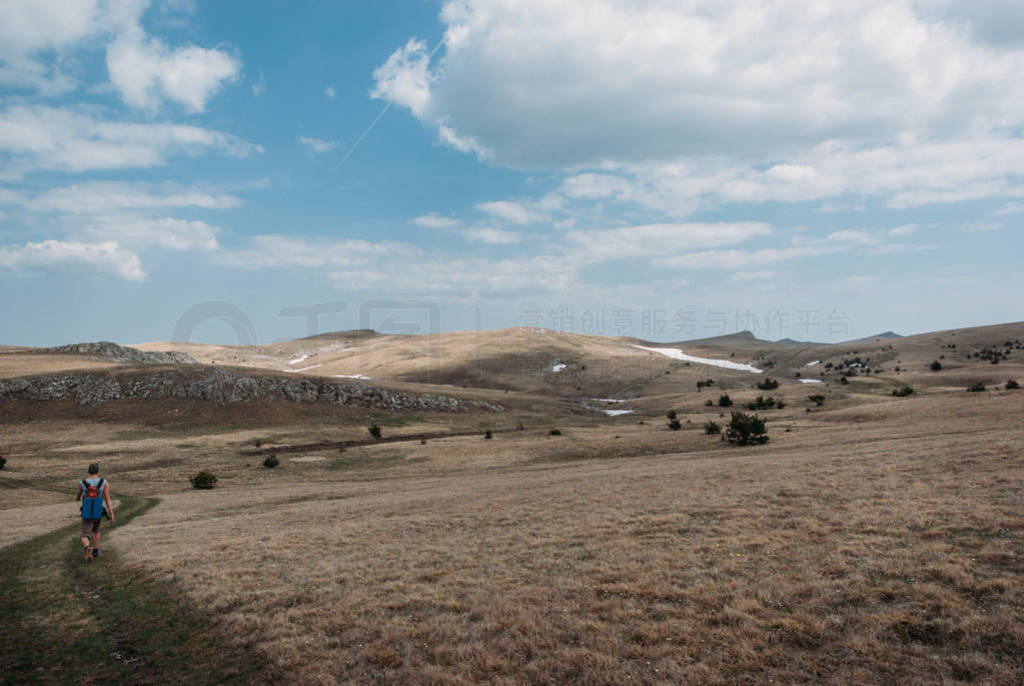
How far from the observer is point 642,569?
39.8 feet

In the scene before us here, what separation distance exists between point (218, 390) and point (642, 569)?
3004 inches

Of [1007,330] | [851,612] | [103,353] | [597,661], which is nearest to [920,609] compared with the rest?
[851,612]

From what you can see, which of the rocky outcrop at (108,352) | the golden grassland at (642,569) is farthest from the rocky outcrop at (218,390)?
the golden grassland at (642,569)

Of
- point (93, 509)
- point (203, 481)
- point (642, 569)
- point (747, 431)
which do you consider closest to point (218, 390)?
point (203, 481)

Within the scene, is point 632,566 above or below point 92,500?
below

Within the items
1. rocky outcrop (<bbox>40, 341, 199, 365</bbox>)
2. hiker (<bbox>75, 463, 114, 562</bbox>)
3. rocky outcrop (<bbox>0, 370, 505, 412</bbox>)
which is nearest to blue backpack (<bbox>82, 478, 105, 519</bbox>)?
hiker (<bbox>75, 463, 114, 562</bbox>)

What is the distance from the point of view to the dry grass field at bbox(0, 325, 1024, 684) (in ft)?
27.1

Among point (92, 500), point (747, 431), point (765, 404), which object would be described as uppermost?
point (92, 500)

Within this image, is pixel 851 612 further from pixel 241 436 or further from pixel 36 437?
pixel 36 437

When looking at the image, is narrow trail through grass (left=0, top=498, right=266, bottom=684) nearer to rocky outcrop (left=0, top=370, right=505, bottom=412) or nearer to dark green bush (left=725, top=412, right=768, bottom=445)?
dark green bush (left=725, top=412, right=768, bottom=445)

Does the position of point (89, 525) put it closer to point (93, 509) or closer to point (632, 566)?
point (93, 509)

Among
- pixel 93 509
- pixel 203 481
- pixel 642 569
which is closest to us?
pixel 642 569

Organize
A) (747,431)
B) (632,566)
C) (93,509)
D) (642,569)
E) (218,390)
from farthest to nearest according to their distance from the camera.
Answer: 1. (218,390)
2. (747,431)
3. (93,509)
4. (632,566)
5. (642,569)

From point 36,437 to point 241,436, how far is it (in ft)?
64.5
